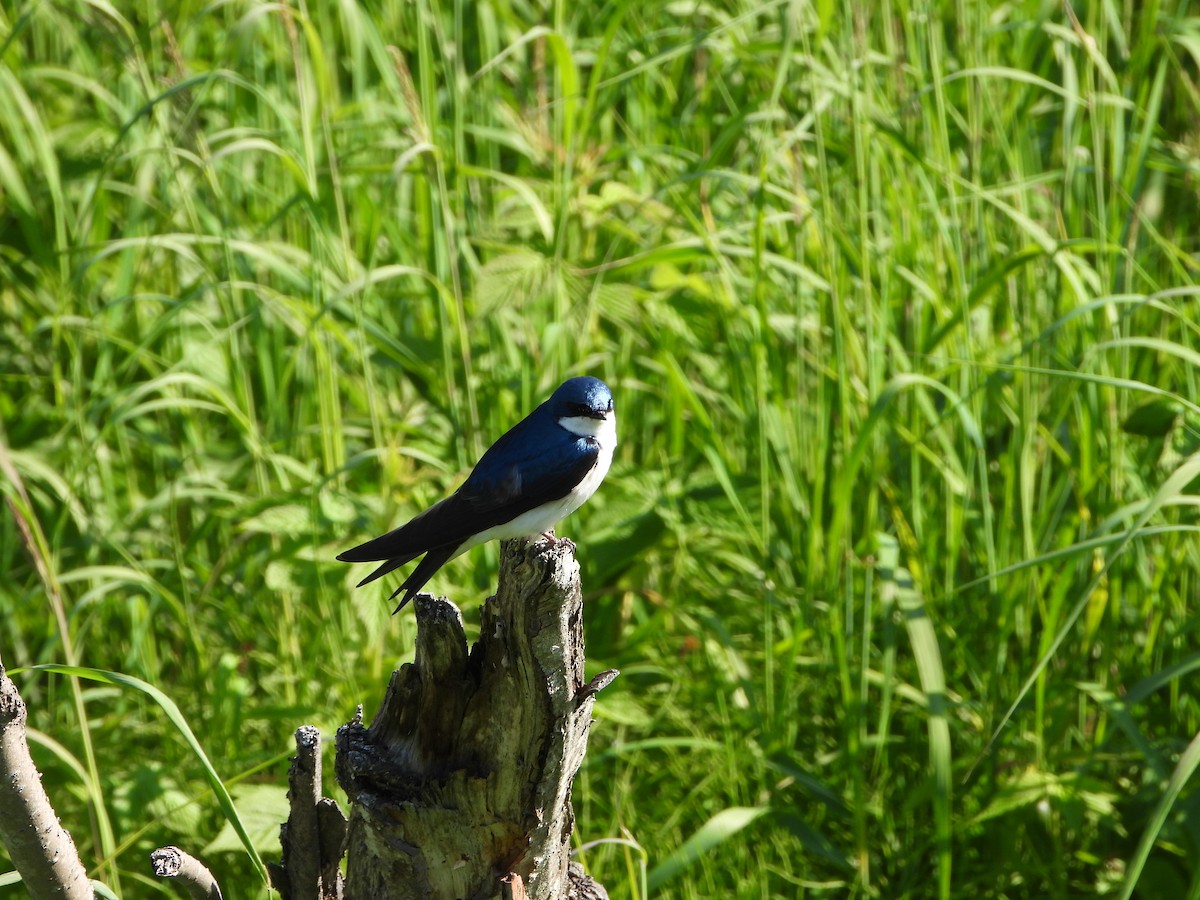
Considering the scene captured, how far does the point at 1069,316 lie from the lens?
2.35 metres

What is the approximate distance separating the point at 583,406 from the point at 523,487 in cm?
20

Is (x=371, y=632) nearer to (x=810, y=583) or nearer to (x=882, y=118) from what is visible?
(x=810, y=583)

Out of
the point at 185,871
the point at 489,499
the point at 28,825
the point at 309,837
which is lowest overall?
the point at 309,837

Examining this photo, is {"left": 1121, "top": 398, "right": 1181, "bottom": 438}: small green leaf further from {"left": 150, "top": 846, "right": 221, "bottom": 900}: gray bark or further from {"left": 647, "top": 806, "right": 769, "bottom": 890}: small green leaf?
{"left": 150, "top": 846, "right": 221, "bottom": 900}: gray bark

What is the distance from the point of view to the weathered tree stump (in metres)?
1.83

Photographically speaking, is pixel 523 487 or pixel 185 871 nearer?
pixel 185 871

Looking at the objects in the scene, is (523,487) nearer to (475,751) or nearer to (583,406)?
(583,406)

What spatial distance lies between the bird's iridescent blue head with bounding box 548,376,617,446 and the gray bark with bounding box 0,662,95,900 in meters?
1.23

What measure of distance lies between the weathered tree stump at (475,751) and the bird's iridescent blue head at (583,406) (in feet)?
1.69

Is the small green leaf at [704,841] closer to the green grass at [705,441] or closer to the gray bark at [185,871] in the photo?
the green grass at [705,441]

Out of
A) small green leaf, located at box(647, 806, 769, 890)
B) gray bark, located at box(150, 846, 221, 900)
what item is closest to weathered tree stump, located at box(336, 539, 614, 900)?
gray bark, located at box(150, 846, 221, 900)

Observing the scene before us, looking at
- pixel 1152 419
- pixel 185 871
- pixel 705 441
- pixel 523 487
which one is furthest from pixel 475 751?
pixel 1152 419

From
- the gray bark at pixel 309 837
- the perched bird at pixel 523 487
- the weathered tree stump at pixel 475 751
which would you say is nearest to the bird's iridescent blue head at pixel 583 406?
the perched bird at pixel 523 487

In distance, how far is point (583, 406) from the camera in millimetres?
2357
